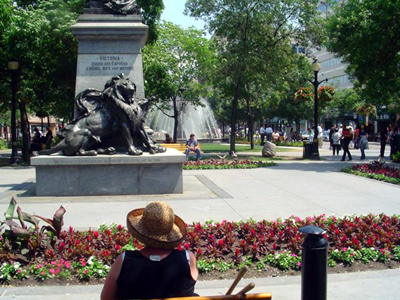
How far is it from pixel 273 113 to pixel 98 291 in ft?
185

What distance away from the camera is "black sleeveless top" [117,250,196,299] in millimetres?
2893

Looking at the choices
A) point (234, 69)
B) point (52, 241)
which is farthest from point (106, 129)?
point (234, 69)

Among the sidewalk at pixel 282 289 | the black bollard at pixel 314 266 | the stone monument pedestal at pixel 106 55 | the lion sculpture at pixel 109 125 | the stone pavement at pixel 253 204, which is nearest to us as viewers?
the black bollard at pixel 314 266

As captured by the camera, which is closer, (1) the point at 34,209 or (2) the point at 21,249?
(2) the point at 21,249

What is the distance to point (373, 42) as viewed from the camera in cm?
1827

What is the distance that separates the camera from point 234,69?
80.9 feet

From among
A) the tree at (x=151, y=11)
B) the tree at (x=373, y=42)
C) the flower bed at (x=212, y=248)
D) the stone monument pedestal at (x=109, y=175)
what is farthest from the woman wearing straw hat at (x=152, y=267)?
the tree at (x=151, y=11)

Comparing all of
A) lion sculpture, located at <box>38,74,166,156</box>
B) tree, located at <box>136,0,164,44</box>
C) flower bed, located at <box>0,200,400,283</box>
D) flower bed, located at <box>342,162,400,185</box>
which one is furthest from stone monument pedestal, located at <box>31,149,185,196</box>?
tree, located at <box>136,0,164,44</box>

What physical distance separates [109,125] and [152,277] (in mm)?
8624

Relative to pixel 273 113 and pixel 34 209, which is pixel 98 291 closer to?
pixel 34 209

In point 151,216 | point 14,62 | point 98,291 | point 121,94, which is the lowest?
point 98,291

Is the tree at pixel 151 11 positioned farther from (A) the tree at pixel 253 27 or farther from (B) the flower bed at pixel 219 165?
(B) the flower bed at pixel 219 165

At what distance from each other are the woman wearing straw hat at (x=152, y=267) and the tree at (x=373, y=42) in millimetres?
17048

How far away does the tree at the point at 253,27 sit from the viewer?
78.7 ft
